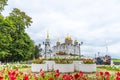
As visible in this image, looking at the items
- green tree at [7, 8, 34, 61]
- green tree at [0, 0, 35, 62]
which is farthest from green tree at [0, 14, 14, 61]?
green tree at [7, 8, 34, 61]

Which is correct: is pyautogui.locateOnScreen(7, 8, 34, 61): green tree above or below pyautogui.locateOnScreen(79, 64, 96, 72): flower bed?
above

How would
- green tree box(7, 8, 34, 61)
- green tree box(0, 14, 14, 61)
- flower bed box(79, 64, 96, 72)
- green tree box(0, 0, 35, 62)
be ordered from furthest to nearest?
1. green tree box(7, 8, 34, 61)
2. green tree box(0, 0, 35, 62)
3. green tree box(0, 14, 14, 61)
4. flower bed box(79, 64, 96, 72)

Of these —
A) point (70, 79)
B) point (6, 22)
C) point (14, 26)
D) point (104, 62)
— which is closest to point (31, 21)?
point (14, 26)

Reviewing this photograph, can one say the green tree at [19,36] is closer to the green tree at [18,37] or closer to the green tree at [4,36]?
the green tree at [18,37]

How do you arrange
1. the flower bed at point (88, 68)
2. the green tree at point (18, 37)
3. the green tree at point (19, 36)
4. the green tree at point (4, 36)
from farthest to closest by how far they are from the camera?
1. the green tree at point (19, 36)
2. the green tree at point (18, 37)
3. the green tree at point (4, 36)
4. the flower bed at point (88, 68)

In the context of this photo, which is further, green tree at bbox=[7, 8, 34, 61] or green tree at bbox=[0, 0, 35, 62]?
green tree at bbox=[7, 8, 34, 61]

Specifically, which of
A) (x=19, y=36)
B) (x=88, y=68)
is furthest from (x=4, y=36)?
(x=88, y=68)

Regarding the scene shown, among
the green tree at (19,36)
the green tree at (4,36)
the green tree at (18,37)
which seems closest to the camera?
the green tree at (4,36)

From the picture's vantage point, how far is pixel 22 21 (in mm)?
44812

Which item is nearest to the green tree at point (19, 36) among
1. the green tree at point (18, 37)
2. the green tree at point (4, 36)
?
the green tree at point (18, 37)

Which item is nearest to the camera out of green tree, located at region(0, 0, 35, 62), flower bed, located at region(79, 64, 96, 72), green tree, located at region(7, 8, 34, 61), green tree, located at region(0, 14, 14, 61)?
flower bed, located at region(79, 64, 96, 72)

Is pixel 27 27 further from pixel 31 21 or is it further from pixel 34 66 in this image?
pixel 34 66

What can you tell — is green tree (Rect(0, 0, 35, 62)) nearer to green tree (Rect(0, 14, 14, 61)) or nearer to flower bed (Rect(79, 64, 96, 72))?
green tree (Rect(0, 14, 14, 61))

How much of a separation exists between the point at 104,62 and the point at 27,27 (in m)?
15.8
